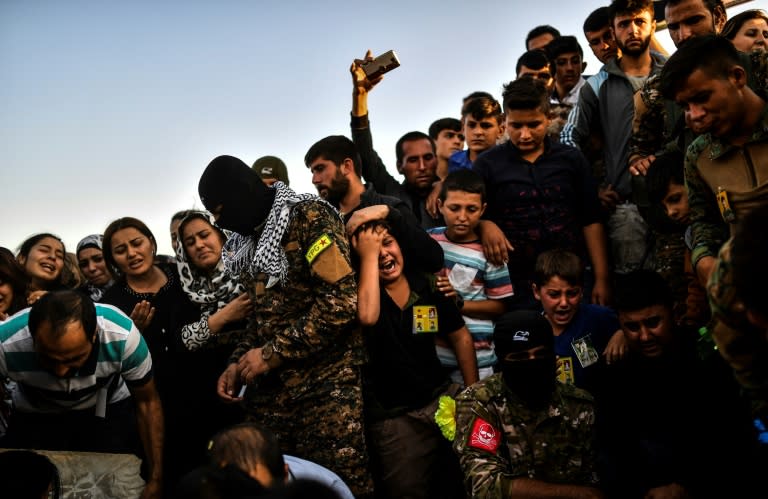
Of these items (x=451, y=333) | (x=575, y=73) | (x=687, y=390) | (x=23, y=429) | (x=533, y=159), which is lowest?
(x=687, y=390)

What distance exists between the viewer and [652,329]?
3.32 meters

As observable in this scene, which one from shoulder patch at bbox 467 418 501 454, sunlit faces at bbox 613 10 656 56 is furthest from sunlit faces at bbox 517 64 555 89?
shoulder patch at bbox 467 418 501 454

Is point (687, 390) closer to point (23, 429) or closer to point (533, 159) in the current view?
point (533, 159)

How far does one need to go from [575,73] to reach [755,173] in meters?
3.23

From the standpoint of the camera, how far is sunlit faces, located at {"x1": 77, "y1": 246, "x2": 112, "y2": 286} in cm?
602

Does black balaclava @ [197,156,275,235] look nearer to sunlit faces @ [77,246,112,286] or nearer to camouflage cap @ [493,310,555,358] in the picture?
camouflage cap @ [493,310,555,358]

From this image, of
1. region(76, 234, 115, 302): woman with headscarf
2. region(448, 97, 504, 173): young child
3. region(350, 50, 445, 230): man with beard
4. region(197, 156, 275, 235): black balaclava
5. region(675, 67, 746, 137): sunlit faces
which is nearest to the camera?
region(675, 67, 746, 137): sunlit faces

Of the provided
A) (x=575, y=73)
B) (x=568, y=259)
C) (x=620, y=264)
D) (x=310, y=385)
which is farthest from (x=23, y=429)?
(x=575, y=73)

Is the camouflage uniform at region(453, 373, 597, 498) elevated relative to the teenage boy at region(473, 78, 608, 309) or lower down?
lower down

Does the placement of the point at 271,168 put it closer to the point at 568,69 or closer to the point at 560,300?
the point at 568,69

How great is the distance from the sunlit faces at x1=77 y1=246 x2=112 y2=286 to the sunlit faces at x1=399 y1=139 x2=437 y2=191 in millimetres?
2943

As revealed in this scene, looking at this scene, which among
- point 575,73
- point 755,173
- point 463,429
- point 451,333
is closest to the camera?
point 755,173

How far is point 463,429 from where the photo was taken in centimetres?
309

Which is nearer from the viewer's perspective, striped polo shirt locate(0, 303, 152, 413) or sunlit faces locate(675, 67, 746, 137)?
sunlit faces locate(675, 67, 746, 137)
